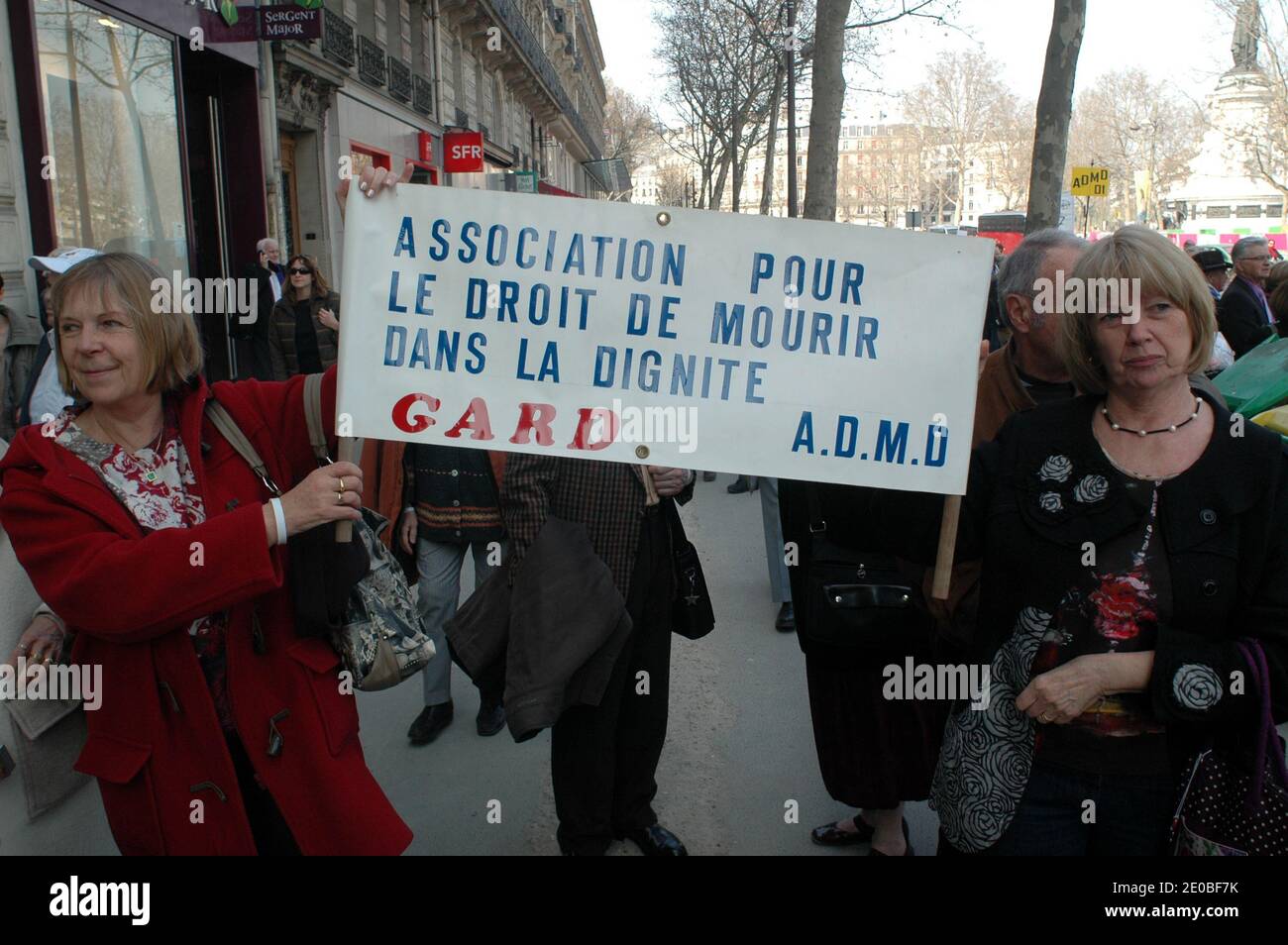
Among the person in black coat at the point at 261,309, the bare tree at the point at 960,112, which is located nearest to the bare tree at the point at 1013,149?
the bare tree at the point at 960,112

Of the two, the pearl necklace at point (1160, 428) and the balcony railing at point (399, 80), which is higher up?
the balcony railing at point (399, 80)

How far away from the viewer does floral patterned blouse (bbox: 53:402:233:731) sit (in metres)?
2.09

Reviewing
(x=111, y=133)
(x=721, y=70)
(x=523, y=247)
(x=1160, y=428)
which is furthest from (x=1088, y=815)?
(x=721, y=70)

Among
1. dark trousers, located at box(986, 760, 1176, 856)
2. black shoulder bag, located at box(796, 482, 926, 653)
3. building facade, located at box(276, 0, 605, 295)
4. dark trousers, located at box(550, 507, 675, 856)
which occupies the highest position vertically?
building facade, located at box(276, 0, 605, 295)

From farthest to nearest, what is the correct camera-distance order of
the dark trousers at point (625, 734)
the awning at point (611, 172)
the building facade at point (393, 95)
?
the awning at point (611, 172) < the building facade at point (393, 95) < the dark trousers at point (625, 734)

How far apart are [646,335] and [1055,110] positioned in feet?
32.0

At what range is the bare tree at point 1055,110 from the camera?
10.2 m

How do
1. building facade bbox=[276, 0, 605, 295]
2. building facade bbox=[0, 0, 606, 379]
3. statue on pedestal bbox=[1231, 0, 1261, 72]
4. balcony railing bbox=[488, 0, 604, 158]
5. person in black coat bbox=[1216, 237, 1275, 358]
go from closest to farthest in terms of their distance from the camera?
building facade bbox=[0, 0, 606, 379], person in black coat bbox=[1216, 237, 1275, 358], building facade bbox=[276, 0, 605, 295], balcony railing bbox=[488, 0, 604, 158], statue on pedestal bbox=[1231, 0, 1261, 72]

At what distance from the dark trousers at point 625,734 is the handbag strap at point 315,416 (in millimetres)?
1148

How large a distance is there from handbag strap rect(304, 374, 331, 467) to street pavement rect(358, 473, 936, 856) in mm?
1709

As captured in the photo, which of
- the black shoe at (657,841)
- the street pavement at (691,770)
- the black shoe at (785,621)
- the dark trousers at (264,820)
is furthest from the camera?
the black shoe at (785,621)

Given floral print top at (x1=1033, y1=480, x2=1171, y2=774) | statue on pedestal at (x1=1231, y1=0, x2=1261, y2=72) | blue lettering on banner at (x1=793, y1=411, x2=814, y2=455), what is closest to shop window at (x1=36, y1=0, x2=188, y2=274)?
blue lettering on banner at (x1=793, y1=411, x2=814, y2=455)

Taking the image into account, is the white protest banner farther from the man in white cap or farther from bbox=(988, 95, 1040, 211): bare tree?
bbox=(988, 95, 1040, 211): bare tree

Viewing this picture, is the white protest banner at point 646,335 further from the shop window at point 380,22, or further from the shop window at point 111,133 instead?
the shop window at point 380,22
